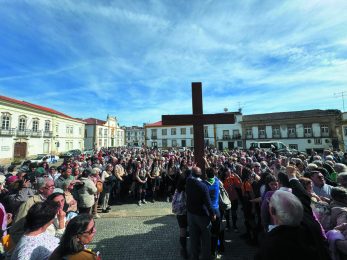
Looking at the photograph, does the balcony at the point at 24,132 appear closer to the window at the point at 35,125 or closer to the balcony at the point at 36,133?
the balcony at the point at 36,133

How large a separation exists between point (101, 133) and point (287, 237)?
66.6 m

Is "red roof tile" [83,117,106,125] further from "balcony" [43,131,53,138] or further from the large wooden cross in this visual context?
the large wooden cross

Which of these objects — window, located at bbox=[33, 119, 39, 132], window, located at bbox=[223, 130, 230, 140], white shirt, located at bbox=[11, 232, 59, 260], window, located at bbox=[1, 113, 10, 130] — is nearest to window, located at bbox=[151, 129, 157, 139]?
window, located at bbox=[223, 130, 230, 140]

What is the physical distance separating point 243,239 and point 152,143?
49.7 m

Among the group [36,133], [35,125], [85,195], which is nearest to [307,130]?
[85,195]

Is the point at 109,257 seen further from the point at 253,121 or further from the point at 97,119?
the point at 97,119

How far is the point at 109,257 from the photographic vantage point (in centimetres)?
408

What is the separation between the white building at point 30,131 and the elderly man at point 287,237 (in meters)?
38.6

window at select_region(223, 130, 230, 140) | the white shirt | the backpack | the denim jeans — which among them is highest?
window at select_region(223, 130, 230, 140)

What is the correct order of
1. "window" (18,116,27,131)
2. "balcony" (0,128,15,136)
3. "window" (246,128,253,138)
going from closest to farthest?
"balcony" (0,128,15,136) → "window" (18,116,27,131) → "window" (246,128,253,138)

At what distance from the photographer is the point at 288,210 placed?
1.73 m

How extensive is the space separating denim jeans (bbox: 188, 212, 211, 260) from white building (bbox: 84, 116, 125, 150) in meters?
55.1

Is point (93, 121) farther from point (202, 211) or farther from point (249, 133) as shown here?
point (202, 211)

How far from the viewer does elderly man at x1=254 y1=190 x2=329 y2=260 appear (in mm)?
1549
